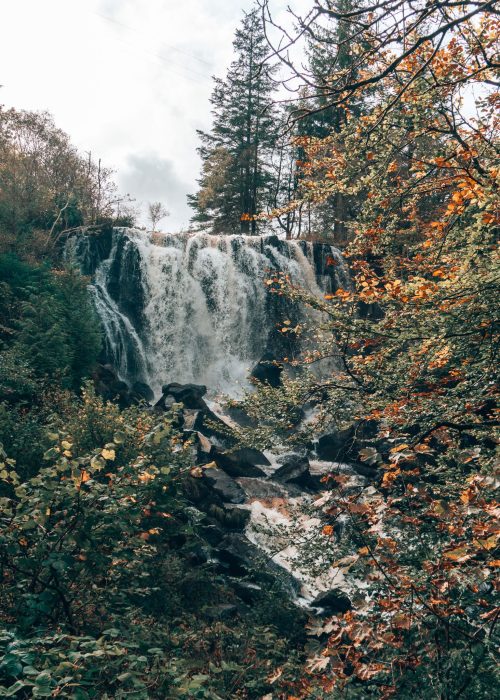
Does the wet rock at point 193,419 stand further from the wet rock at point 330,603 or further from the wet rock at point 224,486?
the wet rock at point 330,603

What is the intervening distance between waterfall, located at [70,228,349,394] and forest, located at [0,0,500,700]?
111 mm

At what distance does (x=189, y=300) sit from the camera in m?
22.8

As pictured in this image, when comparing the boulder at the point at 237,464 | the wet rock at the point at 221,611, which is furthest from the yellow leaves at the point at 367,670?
the boulder at the point at 237,464

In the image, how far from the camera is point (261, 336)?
23188mm

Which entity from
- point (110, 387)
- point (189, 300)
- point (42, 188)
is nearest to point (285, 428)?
point (110, 387)

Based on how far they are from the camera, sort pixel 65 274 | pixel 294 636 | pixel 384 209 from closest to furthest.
Result: pixel 384 209
pixel 294 636
pixel 65 274

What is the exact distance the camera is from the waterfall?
71.5 ft

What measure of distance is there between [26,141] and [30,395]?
90.5 ft

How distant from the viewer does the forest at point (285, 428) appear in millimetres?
2832

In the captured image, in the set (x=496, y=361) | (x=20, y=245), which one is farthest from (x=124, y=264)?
(x=496, y=361)

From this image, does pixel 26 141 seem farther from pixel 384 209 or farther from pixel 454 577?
pixel 454 577

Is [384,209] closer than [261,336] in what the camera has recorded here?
Yes

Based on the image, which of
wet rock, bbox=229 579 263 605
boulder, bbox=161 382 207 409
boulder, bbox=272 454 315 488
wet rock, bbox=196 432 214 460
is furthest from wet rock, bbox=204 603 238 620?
boulder, bbox=161 382 207 409

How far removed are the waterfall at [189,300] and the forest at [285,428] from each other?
0.36 feet
